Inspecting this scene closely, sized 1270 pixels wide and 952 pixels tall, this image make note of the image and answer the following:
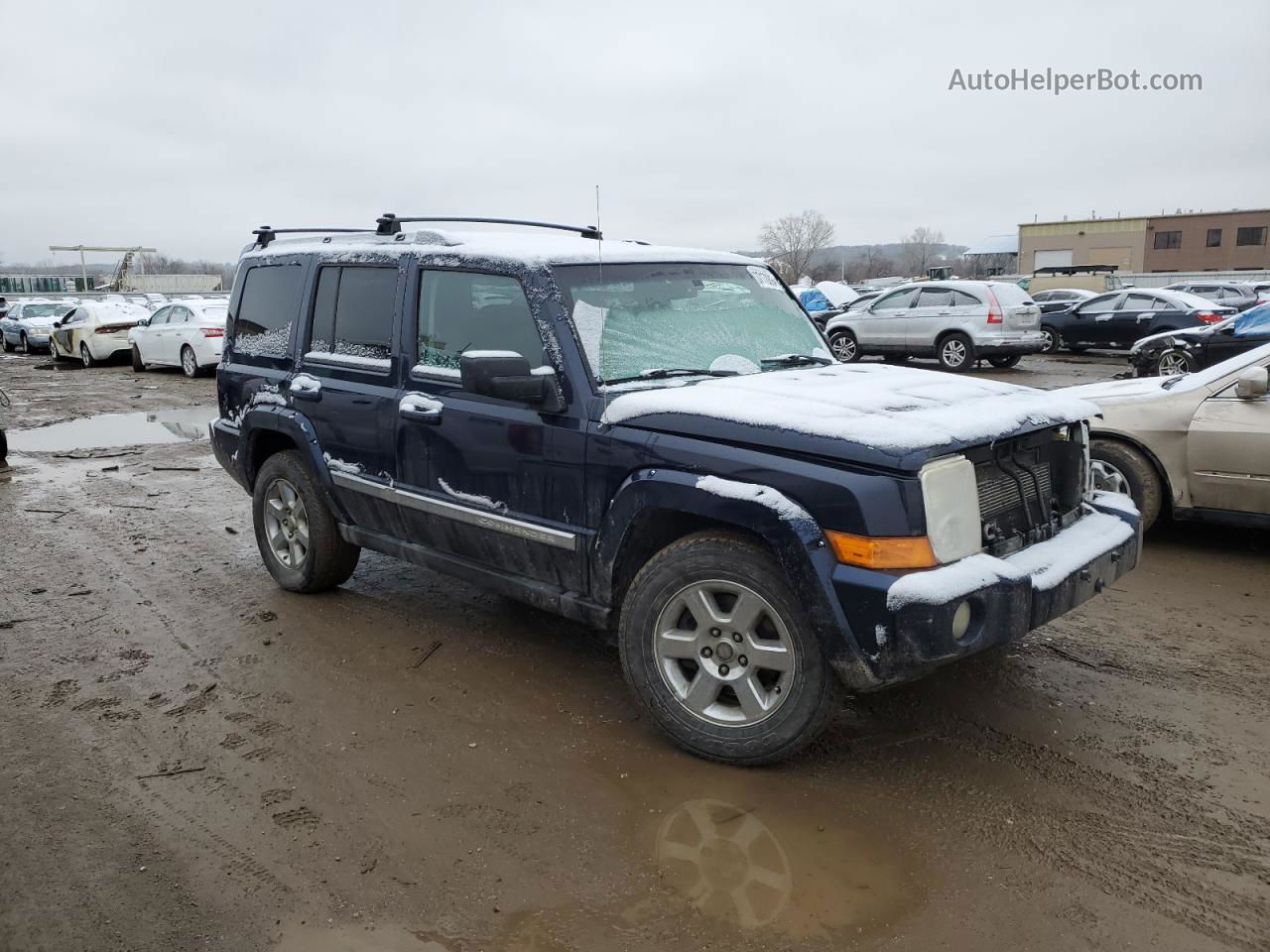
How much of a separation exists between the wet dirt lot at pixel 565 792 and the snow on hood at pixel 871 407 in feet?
4.02

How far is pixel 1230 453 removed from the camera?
19.5 feet

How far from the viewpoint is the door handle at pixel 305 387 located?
522 centimetres

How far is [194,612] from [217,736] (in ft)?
5.54

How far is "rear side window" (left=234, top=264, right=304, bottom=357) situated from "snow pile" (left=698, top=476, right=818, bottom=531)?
3058mm

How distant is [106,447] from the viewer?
37.0 feet

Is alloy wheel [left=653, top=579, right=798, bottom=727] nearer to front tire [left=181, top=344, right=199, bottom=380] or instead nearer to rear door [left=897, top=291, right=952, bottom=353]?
rear door [left=897, top=291, right=952, bottom=353]

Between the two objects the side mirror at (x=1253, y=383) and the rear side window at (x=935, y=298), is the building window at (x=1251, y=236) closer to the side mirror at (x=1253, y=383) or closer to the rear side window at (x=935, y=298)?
the rear side window at (x=935, y=298)

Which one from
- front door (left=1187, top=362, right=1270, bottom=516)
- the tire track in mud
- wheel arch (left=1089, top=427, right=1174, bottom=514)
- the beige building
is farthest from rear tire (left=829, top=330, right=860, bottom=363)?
the beige building

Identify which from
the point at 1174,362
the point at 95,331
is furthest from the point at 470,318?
the point at 95,331

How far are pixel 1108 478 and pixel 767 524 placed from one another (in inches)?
151

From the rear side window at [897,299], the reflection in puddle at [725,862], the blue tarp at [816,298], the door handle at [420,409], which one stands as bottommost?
the reflection in puddle at [725,862]

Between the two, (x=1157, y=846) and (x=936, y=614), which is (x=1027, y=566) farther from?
(x=1157, y=846)

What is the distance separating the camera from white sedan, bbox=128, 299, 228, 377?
18.7 metres

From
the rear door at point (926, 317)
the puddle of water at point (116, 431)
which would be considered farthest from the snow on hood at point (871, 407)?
the rear door at point (926, 317)
